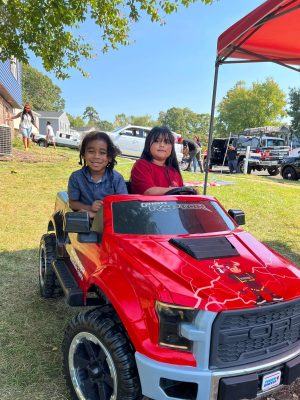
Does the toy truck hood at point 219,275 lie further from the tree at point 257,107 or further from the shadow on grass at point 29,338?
the tree at point 257,107

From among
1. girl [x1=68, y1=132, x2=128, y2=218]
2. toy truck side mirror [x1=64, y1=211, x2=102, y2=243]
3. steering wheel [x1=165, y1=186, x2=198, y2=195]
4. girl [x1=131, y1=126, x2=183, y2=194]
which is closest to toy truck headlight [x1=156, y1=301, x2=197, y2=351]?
toy truck side mirror [x1=64, y1=211, x2=102, y2=243]

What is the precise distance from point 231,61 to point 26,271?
460 cm

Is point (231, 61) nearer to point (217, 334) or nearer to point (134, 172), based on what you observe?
point (134, 172)

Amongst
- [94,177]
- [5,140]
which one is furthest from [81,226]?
[5,140]

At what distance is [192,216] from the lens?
3.16 meters

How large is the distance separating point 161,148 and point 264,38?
3.30 metres

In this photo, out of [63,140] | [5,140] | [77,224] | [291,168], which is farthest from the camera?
[63,140]

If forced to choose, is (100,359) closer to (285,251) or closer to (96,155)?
(96,155)

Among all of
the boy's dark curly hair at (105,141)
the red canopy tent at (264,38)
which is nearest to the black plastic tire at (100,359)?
the boy's dark curly hair at (105,141)

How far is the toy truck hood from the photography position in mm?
2064

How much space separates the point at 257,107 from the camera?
6347 cm

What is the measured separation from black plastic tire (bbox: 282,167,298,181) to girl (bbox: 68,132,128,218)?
49.6 feet

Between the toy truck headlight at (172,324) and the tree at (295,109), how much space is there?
157 feet

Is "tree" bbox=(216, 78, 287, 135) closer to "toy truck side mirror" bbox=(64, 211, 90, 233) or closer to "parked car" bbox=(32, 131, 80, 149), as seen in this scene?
"parked car" bbox=(32, 131, 80, 149)
